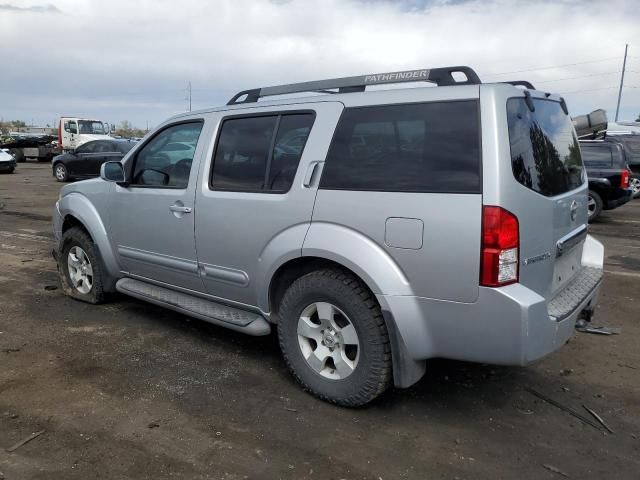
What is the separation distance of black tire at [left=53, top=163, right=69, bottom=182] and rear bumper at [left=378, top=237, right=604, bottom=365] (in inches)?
805

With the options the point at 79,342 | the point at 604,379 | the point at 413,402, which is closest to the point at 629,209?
the point at 604,379

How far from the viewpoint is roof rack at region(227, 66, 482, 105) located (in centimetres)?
311

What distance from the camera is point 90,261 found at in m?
5.03

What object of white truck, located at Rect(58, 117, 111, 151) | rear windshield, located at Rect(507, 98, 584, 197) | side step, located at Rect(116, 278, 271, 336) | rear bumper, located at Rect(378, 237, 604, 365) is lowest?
side step, located at Rect(116, 278, 271, 336)

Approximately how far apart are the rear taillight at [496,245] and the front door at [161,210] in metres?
2.16

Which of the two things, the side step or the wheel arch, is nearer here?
the side step

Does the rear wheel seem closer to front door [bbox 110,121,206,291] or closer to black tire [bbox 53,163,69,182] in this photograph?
front door [bbox 110,121,206,291]

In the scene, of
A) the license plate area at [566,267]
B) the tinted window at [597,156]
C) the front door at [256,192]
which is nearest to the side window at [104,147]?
the tinted window at [597,156]

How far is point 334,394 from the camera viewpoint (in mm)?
3297

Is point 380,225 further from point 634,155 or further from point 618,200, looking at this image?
point 634,155

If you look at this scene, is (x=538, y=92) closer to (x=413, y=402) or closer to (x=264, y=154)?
(x=264, y=154)

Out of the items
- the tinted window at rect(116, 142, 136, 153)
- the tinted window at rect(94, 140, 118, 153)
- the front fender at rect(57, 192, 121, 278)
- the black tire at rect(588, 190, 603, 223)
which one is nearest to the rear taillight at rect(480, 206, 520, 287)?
the front fender at rect(57, 192, 121, 278)

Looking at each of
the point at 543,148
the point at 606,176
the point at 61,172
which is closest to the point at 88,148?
the point at 61,172

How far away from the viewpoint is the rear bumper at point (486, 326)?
2.69 meters
